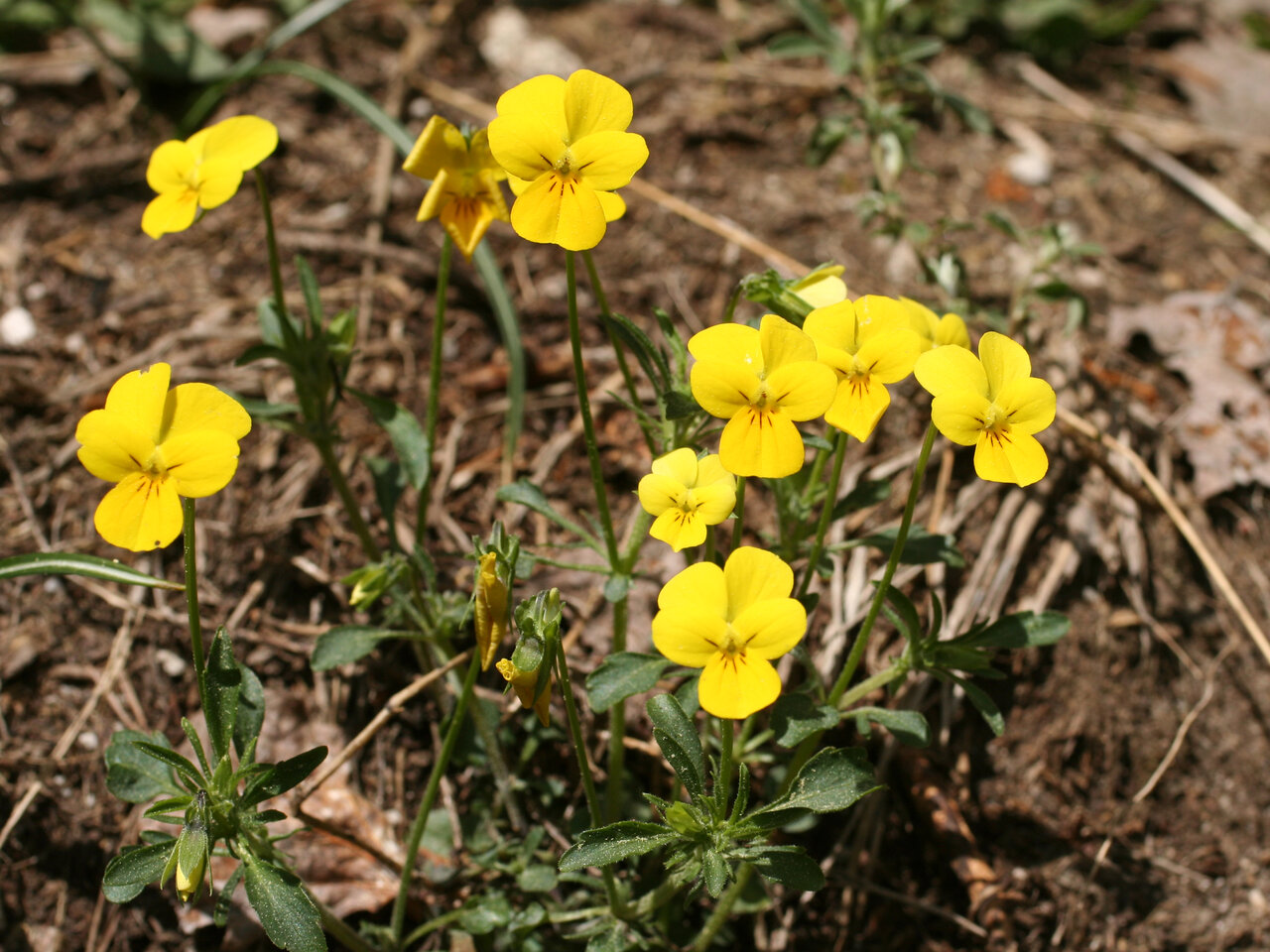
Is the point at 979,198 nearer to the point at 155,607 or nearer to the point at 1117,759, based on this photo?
the point at 1117,759

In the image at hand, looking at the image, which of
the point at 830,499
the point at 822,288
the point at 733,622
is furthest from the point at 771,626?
the point at 822,288

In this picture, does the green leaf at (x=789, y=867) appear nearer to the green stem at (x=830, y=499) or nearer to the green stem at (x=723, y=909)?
the green stem at (x=723, y=909)

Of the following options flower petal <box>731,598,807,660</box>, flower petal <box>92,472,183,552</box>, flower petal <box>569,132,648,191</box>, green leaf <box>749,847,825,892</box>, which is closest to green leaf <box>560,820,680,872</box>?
green leaf <box>749,847,825,892</box>

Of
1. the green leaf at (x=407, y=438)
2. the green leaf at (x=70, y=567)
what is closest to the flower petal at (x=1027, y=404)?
the green leaf at (x=407, y=438)

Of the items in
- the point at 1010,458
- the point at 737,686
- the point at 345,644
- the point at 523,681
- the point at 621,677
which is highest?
the point at 1010,458

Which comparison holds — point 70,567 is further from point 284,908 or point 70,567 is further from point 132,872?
point 284,908

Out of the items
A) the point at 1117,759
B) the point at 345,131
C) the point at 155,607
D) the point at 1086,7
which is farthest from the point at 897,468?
the point at 1086,7

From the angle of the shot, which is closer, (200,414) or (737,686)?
(737,686)
